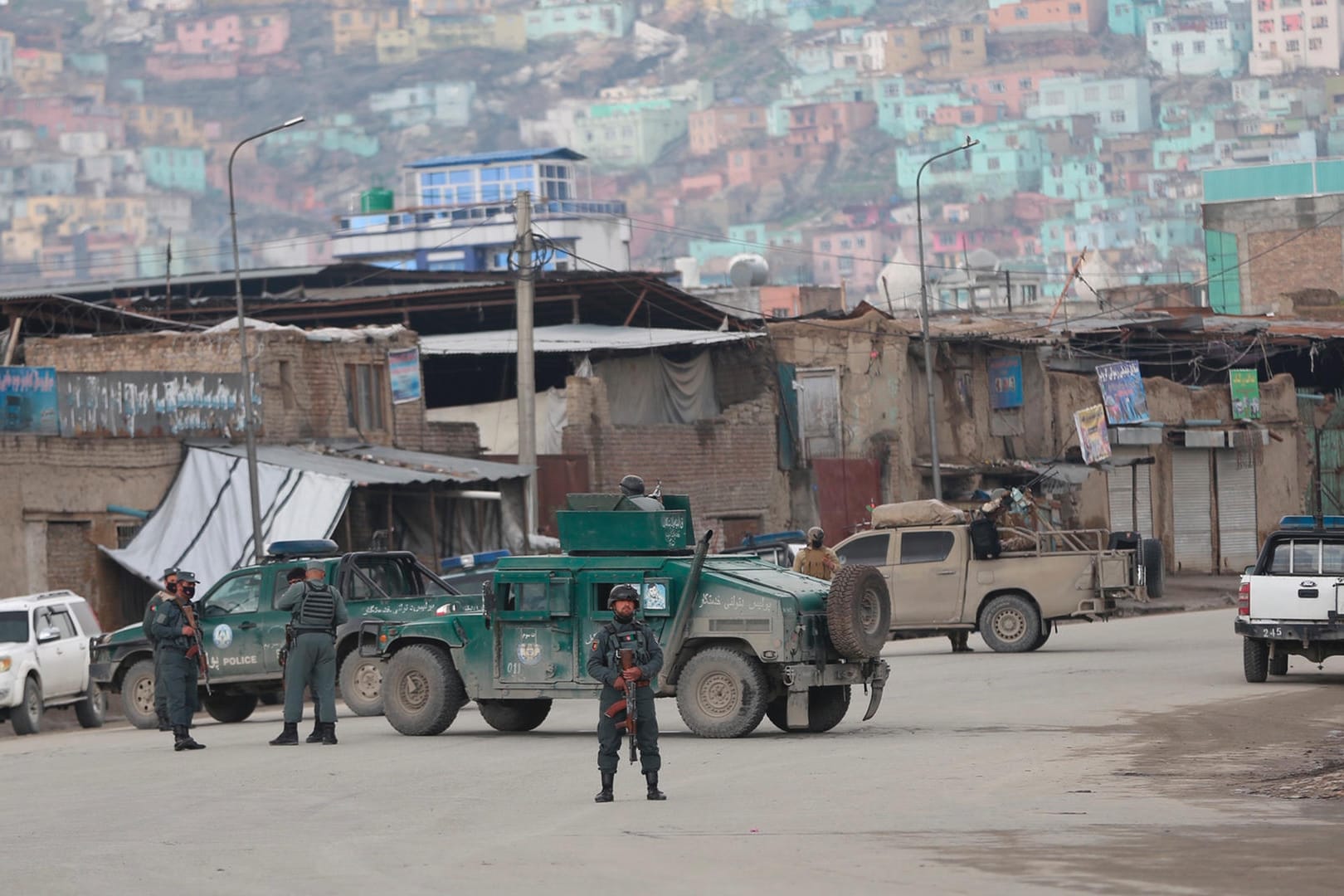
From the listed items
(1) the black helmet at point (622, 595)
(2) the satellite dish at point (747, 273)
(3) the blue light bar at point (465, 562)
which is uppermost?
(2) the satellite dish at point (747, 273)

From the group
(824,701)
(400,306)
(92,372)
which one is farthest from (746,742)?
(400,306)

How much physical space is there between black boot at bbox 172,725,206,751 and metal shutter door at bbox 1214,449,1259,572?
42.3m

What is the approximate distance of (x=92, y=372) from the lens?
33.0 meters

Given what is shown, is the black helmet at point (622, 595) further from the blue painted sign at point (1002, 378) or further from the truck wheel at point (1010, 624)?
the blue painted sign at point (1002, 378)

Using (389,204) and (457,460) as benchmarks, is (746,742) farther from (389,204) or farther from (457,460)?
(389,204)

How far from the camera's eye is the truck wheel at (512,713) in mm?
20281

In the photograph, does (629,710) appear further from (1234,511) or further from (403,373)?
(1234,511)

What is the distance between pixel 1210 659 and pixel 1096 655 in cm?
183

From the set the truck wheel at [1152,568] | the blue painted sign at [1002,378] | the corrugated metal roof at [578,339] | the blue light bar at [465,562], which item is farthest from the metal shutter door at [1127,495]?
the blue light bar at [465,562]

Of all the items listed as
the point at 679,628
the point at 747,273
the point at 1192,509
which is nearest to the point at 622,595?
the point at 679,628

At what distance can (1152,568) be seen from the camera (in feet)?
99.5

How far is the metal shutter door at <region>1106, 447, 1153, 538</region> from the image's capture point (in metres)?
55.0

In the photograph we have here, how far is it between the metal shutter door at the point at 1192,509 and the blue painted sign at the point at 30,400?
32.6 metres

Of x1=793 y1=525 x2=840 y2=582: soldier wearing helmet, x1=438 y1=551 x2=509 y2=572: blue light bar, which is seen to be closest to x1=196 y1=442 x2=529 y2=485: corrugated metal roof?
x1=438 y1=551 x2=509 y2=572: blue light bar
